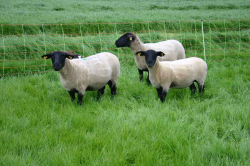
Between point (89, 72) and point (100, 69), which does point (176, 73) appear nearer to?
point (100, 69)

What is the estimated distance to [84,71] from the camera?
4.84 meters

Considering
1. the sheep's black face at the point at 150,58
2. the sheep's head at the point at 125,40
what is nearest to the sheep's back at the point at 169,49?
the sheep's head at the point at 125,40

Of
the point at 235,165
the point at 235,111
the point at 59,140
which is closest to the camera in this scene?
the point at 235,165

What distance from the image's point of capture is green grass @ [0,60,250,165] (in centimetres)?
297

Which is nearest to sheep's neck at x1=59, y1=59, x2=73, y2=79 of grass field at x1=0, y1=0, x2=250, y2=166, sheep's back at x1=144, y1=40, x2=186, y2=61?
grass field at x1=0, y1=0, x2=250, y2=166

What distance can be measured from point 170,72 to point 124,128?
1.91 metres

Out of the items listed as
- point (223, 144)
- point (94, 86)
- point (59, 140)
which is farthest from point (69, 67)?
point (223, 144)

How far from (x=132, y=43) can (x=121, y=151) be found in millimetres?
3742

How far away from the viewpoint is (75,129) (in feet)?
12.0

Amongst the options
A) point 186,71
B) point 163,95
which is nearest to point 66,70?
point 163,95

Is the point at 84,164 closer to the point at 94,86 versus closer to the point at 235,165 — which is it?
the point at 235,165

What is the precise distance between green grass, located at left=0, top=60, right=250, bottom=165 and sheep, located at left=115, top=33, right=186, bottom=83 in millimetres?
903

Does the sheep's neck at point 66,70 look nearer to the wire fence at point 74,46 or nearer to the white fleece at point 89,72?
the white fleece at point 89,72

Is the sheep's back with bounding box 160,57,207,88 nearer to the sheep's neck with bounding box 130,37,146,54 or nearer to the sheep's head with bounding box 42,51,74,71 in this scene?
the sheep's neck with bounding box 130,37,146,54
